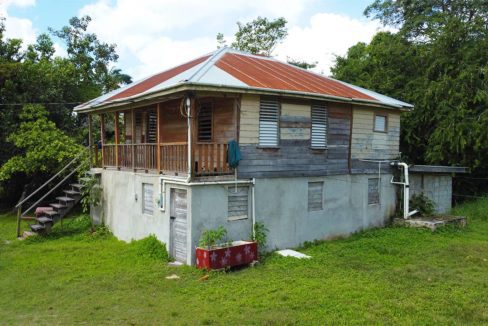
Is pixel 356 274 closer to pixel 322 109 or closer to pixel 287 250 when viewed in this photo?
pixel 287 250

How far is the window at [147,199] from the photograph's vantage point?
44.1 feet

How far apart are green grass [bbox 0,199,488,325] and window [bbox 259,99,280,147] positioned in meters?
3.44

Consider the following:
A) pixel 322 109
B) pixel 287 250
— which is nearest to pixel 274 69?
pixel 322 109

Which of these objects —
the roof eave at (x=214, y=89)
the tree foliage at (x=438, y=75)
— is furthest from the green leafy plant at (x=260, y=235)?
the tree foliage at (x=438, y=75)

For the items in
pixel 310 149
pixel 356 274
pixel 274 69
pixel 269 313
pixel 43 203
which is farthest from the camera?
pixel 43 203

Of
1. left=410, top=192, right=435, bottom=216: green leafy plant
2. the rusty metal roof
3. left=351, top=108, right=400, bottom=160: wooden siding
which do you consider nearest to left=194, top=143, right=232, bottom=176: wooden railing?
the rusty metal roof

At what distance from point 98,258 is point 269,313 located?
6607 mm

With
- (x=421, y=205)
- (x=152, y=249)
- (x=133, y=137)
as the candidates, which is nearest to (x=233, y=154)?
(x=152, y=249)

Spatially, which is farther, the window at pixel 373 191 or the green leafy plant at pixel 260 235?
the window at pixel 373 191

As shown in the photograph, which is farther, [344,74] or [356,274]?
[344,74]

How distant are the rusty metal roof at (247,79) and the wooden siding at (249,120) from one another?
0.52 meters

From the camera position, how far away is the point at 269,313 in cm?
796

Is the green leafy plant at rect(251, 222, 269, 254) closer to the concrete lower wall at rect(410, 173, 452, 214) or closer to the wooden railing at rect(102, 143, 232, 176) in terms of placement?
the wooden railing at rect(102, 143, 232, 176)

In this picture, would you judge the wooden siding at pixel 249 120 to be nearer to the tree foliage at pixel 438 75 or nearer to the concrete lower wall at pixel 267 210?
the concrete lower wall at pixel 267 210
